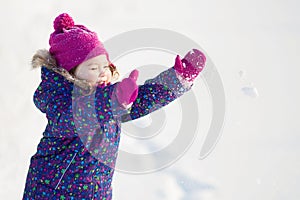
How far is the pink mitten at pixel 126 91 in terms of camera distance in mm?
760

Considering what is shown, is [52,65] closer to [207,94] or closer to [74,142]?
[74,142]

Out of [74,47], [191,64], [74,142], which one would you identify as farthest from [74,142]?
[191,64]

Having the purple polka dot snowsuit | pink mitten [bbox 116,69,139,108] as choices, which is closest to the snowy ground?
the purple polka dot snowsuit

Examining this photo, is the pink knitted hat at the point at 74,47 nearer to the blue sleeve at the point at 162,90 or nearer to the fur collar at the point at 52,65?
→ the fur collar at the point at 52,65

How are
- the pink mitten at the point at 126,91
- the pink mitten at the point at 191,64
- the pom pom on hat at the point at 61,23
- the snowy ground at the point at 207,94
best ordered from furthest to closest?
the snowy ground at the point at 207,94 < the pom pom on hat at the point at 61,23 < the pink mitten at the point at 191,64 < the pink mitten at the point at 126,91

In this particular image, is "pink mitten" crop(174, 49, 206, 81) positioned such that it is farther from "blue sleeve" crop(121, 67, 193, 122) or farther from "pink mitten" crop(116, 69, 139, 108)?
"pink mitten" crop(116, 69, 139, 108)

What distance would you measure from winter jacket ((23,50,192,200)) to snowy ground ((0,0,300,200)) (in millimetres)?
509

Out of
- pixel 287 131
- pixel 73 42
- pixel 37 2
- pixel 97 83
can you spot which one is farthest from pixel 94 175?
pixel 287 131

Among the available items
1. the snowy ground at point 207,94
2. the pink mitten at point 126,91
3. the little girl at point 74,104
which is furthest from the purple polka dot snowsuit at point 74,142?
the snowy ground at point 207,94

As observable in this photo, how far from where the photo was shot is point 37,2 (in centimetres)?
182

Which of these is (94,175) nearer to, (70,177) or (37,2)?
(70,177)

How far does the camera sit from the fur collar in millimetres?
937

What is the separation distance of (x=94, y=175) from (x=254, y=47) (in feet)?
5.38

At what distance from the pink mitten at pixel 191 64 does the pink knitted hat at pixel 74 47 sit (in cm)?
21
